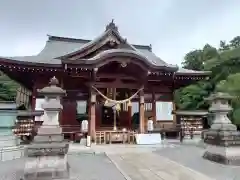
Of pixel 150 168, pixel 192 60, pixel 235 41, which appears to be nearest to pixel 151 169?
pixel 150 168

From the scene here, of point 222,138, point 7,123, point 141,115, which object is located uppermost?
point 141,115

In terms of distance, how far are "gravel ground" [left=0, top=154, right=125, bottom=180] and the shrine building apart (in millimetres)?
3844

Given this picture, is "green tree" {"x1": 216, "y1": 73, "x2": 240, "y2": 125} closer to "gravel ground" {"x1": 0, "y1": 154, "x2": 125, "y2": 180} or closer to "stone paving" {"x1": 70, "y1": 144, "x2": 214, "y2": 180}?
"stone paving" {"x1": 70, "y1": 144, "x2": 214, "y2": 180}

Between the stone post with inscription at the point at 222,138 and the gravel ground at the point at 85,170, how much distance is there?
10.6 feet

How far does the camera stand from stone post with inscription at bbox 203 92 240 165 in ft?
20.9

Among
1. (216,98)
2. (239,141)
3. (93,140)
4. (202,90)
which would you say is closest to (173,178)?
(239,141)

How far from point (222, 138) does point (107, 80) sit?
23.7 feet

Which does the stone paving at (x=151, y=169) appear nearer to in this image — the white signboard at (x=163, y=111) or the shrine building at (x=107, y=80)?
the shrine building at (x=107, y=80)

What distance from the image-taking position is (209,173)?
5387mm

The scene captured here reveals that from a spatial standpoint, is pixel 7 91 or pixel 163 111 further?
pixel 7 91

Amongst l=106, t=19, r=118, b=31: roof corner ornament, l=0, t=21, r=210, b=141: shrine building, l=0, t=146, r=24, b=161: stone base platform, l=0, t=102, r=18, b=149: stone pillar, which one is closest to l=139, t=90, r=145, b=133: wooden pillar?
l=0, t=21, r=210, b=141: shrine building

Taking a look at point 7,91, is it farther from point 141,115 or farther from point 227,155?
point 227,155

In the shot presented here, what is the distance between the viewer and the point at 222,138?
6469 mm

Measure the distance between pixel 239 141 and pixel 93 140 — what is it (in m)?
6.45
